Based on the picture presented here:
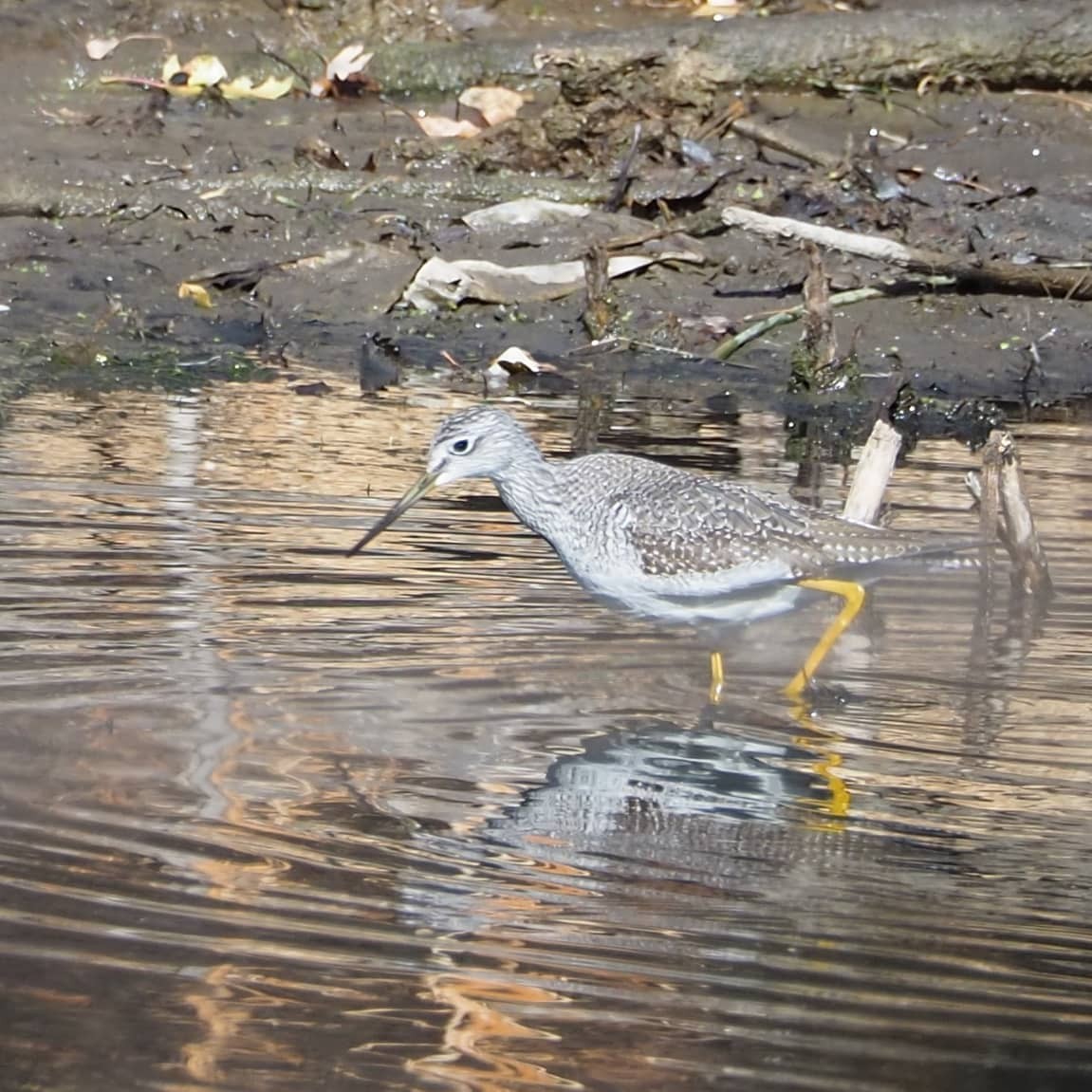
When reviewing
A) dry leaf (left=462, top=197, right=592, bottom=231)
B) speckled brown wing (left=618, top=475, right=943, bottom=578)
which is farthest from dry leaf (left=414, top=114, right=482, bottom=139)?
speckled brown wing (left=618, top=475, right=943, bottom=578)

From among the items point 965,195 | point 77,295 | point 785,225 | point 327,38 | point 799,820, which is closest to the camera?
point 799,820

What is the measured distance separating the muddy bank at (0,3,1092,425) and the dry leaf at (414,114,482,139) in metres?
0.11

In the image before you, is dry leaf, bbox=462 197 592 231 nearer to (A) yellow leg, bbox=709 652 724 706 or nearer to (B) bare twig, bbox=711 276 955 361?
(B) bare twig, bbox=711 276 955 361

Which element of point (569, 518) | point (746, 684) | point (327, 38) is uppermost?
point (327, 38)

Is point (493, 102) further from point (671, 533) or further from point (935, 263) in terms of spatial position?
point (671, 533)

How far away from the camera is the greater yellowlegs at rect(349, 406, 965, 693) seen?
6.23 m

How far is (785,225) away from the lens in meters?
10.5

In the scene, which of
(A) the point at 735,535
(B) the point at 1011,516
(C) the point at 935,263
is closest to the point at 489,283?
(C) the point at 935,263

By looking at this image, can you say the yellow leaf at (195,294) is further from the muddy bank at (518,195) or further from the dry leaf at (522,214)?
the dry leaf at (522,214)

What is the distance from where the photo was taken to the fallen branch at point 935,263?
1061 cm

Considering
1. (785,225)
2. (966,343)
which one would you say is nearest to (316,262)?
(785,225)

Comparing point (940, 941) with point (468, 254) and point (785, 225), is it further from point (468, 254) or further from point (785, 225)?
point (468, 254)

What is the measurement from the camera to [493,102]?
13.4 meters

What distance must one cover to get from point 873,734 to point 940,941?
159cm
